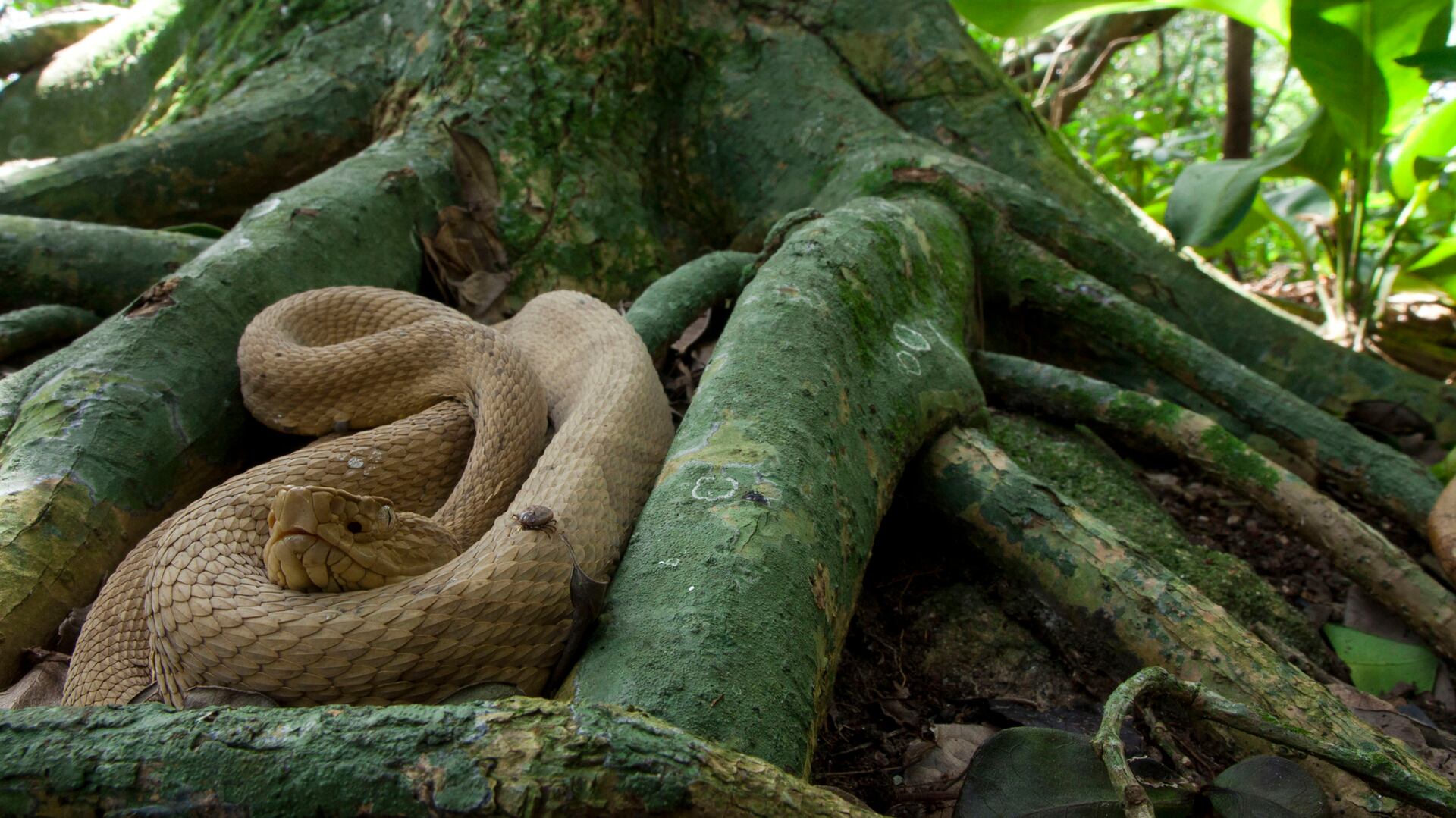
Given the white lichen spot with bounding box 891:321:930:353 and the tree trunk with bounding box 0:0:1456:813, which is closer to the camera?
the tree trunk with bounding box 0:0:1456:813

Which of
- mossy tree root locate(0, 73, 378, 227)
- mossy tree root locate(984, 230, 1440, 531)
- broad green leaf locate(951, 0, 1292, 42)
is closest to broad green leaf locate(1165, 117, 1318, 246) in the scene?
mossy tree root locate(984, 230, 1440, 531)

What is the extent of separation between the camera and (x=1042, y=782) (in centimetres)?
146

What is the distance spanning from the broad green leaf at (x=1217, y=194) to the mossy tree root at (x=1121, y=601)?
4.80 feet

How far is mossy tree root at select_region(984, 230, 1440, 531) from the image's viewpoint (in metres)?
2.78

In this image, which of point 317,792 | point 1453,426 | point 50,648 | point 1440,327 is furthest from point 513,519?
point 1440,327

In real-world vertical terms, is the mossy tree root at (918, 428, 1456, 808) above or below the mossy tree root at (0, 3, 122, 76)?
below

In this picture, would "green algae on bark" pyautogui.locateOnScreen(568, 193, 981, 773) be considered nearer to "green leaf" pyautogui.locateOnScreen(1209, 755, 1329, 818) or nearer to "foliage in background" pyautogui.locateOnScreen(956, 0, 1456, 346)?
"green leaf" pyautogui.locateOnScreen(1209, 755, 1329, 818)

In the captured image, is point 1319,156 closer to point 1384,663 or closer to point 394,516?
point 1384,663

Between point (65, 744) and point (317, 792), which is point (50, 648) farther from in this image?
point (317, 792)

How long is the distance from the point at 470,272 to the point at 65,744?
2583 millimetres

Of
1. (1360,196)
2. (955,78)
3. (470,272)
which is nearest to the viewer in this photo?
(470,272)

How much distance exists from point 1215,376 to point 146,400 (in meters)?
3.27

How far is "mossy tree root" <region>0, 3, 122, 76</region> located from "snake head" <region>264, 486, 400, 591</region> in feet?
16.9

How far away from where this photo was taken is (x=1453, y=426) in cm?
324
